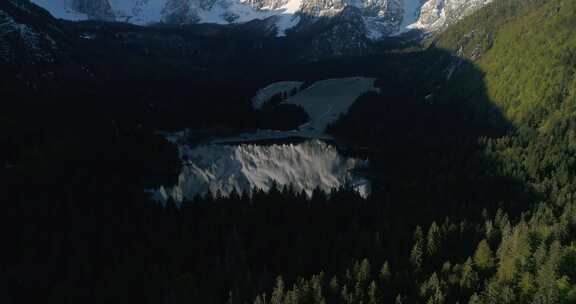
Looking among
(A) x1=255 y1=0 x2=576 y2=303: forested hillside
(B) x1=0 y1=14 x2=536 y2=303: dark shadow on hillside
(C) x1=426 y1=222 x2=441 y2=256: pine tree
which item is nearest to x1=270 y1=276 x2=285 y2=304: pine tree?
(A) x1=255 y1=0 x2=576 y2=303: forested hillside

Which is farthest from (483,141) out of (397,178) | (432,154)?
(397,178)

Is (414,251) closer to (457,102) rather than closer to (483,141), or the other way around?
(483,141)

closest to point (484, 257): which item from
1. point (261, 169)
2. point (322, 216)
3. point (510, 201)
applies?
point (322, 216)

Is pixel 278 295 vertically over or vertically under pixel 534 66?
under

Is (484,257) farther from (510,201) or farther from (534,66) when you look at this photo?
(534,66)

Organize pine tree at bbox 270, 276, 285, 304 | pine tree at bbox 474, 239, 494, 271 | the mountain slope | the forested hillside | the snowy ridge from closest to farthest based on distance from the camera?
1. pine tree at bbox 270, 276, 285, 304
2. the forested hillside
3. pine tree at bbox 474, 239, 494, 271
4. the snowy ridge
5. the mountain slope

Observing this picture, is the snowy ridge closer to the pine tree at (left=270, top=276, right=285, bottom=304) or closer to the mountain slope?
the pine tree at (left=270, top=276, right=285, bottom=304)
